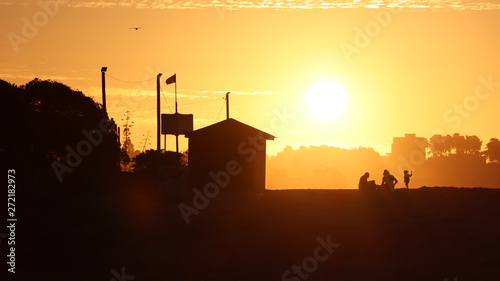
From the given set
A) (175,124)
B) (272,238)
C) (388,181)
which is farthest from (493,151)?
(272,238)

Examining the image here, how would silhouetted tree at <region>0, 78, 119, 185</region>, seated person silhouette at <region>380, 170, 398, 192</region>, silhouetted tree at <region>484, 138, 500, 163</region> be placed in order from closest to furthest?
seated person silhouette at <region>380, 170, 398, 192</region> < silhouetted tree at <region>0, 78, 119, 185</region> < silhouetted tree at <region>484, 138, 500, 163</region>

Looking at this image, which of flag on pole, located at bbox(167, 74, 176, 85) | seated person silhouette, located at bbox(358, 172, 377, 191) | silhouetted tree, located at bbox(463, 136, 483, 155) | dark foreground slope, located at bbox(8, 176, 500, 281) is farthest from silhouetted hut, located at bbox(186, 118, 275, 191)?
silhouetted tree, located at bbox(463, 136, 483, 155)

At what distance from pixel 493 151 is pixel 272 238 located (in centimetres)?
13976

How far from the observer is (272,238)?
1489 inches

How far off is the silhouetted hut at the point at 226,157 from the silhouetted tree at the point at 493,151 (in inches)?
4906

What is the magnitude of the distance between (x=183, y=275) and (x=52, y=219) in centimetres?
1019

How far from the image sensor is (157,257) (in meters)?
35.7

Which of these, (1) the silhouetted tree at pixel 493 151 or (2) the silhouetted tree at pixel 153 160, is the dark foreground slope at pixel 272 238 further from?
(1) the silhouetted tree at pixel 493 151

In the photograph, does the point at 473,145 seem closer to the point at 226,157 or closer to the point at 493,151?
the point at 493,151

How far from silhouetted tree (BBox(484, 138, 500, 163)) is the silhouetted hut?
124605 millimetres

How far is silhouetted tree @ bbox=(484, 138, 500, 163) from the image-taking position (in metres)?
170

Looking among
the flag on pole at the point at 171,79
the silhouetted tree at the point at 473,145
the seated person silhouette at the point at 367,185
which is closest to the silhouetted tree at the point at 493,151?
the silhouetted tree at the point at 473,145

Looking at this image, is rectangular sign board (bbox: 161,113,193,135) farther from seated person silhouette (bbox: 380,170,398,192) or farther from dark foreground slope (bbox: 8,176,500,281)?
seated person silhouette (bbox: 380,170,398,192)

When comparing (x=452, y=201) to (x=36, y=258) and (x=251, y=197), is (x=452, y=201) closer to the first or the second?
(x=251, y=197)
